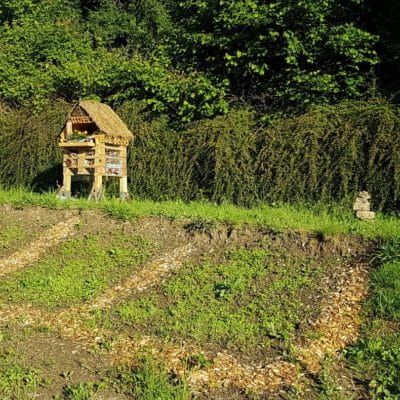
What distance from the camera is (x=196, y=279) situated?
6.87m

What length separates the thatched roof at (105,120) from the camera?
10281mm

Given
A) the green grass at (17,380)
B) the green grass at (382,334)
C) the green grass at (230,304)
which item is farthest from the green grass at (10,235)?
the green grass at (382,334)

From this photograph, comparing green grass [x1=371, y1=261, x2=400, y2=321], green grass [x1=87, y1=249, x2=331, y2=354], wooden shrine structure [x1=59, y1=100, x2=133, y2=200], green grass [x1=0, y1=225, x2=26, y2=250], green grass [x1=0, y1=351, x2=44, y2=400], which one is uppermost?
wooden shrine structure [x1=59, y1=100, x2=133, y2=200]

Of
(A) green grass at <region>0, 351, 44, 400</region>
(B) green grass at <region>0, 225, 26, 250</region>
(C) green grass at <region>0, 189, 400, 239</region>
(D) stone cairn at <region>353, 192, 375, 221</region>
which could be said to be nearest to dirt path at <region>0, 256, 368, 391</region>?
(A) green grass at <region>0, 351, 44, 400</region>

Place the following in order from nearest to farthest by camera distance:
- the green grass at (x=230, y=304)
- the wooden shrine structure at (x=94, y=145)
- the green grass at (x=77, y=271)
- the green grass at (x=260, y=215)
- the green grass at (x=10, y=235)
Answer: the green grass at (x=230, y=304) < the green grass at (x=77, y=271) < the green grass at (x=260, y=215) < the green grass at (x=10, y=235) < the wooden shrine structure at (x=94, y=145)

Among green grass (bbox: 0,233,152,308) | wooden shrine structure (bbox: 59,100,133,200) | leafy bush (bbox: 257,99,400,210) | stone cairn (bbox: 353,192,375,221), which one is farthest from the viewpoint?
wooden shrine structure (bbox: 59,100,133,200)

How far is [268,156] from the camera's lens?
10422 millimetres

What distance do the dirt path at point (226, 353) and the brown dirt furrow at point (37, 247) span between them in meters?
1.43

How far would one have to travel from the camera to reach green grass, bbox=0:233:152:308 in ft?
22.8

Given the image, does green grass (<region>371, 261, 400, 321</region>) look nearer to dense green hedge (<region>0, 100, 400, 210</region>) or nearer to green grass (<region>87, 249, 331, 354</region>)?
green grass (<region>87, 249, 331, 354</region>)

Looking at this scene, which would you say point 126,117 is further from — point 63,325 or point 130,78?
point 63,325

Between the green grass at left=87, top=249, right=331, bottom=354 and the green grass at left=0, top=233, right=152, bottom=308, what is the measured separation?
80 cm

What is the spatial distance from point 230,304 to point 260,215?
258cm

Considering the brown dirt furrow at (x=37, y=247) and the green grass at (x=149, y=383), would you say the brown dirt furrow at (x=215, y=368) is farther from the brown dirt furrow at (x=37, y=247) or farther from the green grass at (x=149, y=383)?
the brown dirt furrow at (x=37, y=247)
